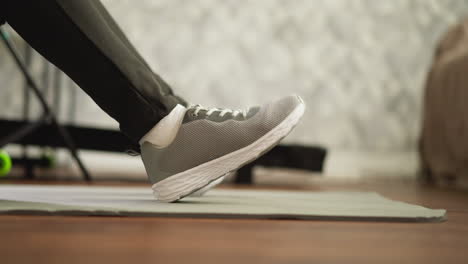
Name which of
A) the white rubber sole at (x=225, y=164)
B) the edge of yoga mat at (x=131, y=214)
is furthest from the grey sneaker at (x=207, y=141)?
the edge of yoga mat at (x=131, y=214)

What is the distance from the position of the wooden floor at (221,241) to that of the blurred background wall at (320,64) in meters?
2.24

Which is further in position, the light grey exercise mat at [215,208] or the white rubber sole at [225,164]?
the white rubber sole at [225,164]

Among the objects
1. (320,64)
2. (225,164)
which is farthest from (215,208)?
(320,64)

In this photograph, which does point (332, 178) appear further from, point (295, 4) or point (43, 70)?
point (43, 70)

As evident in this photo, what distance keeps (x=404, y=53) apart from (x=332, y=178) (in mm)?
809

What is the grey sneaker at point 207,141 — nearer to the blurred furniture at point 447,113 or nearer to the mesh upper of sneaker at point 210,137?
the mesh upper of sneaker at point 210,137

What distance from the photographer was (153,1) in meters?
3.18

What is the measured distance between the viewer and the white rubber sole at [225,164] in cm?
114

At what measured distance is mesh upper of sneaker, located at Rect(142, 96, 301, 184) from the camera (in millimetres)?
1142

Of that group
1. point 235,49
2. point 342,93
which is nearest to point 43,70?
point 235,49

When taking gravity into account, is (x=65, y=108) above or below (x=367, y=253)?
above

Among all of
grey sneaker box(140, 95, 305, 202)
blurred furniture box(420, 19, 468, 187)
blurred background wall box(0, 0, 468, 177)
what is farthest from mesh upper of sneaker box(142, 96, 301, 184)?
blurred background wall box(0, 0, 468, 177)

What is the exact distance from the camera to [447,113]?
2.72 metres

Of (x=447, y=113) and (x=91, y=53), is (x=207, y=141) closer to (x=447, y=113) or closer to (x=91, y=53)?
(x=91, y=53)
